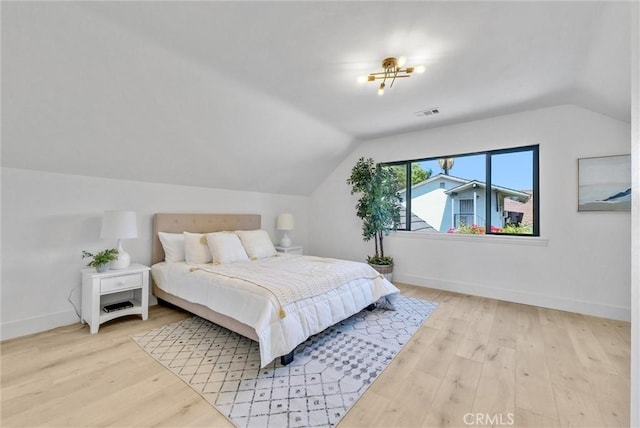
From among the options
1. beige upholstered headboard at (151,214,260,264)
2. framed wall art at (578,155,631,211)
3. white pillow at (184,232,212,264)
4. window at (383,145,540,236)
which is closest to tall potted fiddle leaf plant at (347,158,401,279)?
window at (383,145,540,236)

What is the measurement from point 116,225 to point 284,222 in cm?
264

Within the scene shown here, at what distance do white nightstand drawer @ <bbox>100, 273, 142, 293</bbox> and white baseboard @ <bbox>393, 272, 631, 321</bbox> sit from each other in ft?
12.4

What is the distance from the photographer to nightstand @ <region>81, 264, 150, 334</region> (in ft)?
8.81

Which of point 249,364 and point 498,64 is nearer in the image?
point 249,364

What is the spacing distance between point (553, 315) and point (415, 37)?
344 cm

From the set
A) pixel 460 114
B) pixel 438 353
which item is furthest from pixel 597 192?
pixel 438 353

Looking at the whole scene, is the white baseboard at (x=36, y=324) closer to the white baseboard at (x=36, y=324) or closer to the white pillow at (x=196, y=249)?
the white baseboard at (x=36, y=324)

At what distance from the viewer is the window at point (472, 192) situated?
375 centimetres

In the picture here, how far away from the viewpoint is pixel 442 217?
4508mm

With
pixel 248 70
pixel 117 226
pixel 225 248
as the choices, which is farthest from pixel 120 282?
pixel 248 70

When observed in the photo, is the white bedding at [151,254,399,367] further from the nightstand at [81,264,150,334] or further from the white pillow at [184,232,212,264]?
the nightstand at [81,264,150,334]

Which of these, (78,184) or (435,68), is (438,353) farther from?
(78,184)

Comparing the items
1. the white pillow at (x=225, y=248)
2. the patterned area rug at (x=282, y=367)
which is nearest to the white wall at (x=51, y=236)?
the white pillow at (x=225, y=248)

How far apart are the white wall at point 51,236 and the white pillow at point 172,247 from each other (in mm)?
234
